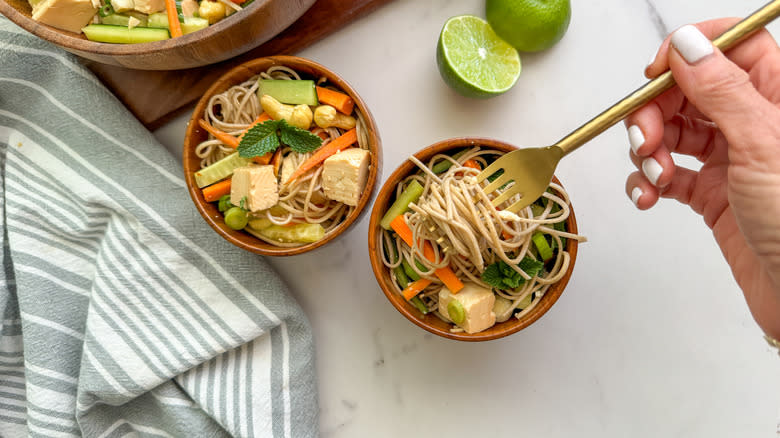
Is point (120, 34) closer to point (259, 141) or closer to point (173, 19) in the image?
point (173, 19)

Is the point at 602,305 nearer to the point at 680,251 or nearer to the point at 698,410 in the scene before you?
the point at 680,251

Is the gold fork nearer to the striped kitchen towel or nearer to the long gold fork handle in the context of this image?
the long gold fork handle

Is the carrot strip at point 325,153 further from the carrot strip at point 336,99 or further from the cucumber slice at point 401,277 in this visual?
the cucumber slice at point 401,277

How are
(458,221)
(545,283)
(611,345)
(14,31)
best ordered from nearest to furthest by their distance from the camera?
(458,221)
(545,283)
(14,31)
(611,345)

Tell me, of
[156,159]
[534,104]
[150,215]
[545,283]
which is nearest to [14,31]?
[156,159]

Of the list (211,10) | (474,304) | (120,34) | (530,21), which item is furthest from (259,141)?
(530,21)

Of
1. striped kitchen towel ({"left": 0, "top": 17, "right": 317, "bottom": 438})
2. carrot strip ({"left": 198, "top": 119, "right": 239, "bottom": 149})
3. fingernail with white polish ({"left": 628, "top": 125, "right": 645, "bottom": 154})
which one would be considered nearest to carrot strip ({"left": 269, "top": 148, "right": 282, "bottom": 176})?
carrot strip ({"left": 198, "top": 119, "right": 239, "bottom": 149})

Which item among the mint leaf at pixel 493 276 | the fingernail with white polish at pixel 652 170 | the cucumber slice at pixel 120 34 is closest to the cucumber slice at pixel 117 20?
the cucumber slice at pixel 120 34

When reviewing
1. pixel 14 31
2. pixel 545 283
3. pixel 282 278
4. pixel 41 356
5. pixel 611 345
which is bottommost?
pixel 611 345
